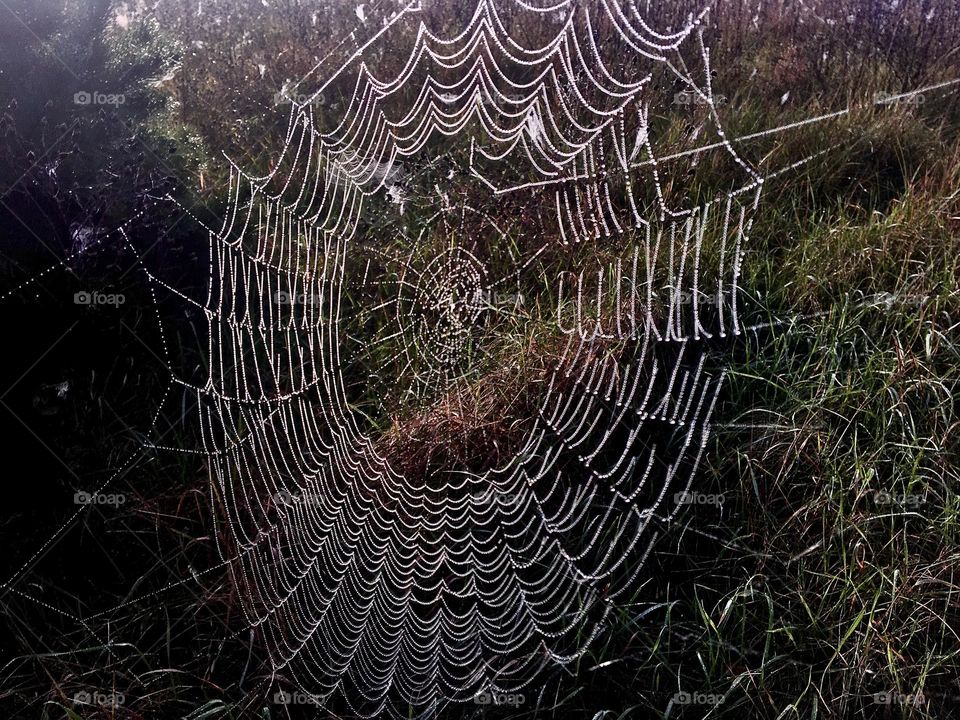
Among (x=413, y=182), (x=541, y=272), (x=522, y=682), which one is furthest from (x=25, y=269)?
(x=522, y=682)

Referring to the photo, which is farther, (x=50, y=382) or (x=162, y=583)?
(x=50, y=382)

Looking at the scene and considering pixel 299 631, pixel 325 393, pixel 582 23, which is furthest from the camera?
pixel 582 23

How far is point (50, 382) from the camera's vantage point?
4004 millimetres

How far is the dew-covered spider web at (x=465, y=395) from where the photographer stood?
3.47 metres

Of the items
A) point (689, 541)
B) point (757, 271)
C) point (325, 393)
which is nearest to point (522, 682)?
point (689, 541)

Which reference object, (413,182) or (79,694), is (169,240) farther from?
(79,694)

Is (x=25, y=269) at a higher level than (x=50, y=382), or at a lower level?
higher

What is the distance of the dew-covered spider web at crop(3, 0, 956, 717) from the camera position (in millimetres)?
3471

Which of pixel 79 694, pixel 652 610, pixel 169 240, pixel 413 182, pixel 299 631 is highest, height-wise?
pixel 169 240

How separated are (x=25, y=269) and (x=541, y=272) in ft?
6.45

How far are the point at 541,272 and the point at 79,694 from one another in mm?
2092

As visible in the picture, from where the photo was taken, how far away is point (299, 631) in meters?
3.65

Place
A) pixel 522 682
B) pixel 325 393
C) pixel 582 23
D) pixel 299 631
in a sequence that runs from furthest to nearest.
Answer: pixel 582 23, pixel 325 393, pixel 299 631, pixel 522 682

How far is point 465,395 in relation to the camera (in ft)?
11.9
